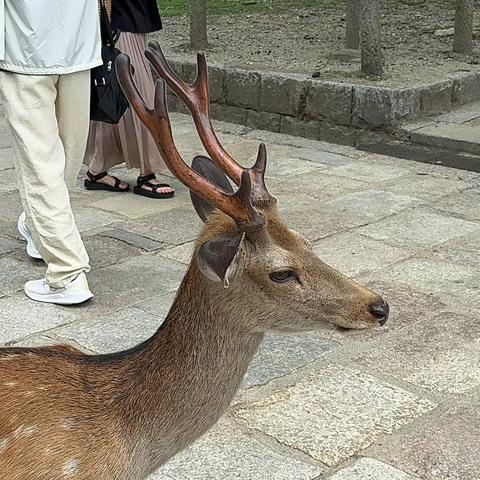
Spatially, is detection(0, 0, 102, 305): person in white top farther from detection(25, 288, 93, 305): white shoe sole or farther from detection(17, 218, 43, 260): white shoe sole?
detection(17, 218, 43, 260): white shoe sole

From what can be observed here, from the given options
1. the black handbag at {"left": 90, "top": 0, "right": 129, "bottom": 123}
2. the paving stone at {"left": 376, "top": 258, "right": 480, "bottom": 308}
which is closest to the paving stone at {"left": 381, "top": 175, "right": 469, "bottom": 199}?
the paving stone at {"left": 376, "top": 258, "right": 480, "bottom": 308}

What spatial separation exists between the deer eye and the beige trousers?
79.2 inches

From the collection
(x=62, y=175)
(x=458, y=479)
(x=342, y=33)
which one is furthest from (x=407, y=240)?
(x=342, y=33)

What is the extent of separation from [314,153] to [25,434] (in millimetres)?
4905

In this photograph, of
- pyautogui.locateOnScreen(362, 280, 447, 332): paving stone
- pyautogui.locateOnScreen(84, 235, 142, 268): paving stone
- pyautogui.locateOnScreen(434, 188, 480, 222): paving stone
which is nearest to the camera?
pyautogui.locateOnScreen(362, 280, 447, 332): paving stone

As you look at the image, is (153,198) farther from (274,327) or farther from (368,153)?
(274,327)

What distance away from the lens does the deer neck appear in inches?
91.7

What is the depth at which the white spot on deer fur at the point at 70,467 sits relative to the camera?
7.17 ft

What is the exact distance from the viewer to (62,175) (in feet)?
13.7

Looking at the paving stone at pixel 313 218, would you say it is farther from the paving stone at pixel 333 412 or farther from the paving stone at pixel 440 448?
the paving stone at pixel 440 448

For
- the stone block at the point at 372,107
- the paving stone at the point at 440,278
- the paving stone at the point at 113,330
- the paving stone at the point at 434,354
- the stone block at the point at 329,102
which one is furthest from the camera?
the stone block at the point at 329,102

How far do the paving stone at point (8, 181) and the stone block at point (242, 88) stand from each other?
6.91ft

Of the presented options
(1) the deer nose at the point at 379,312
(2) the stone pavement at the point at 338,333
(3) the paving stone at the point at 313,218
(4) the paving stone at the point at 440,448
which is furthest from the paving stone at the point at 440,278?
(1) the deer nose at the point at 379,312

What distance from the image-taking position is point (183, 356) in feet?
7.70
